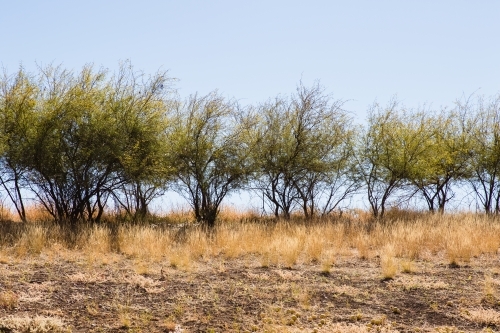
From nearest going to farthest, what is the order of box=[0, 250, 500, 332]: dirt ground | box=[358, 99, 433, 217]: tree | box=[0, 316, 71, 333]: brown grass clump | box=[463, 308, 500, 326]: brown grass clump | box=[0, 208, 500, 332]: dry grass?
box=[0, 316, 71, 333]: brown grass clump
box=[0, 250, 500, 332]: dirt ground
box=[463, 308, 500, 326]: brown grass clump
box=[0, 208, 500, 332]: dry grass
box=[358, 99, 433, 217]: tree

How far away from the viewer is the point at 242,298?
10.0 metres

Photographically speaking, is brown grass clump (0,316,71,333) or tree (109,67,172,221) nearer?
brown grass clump (0,316,71,333)

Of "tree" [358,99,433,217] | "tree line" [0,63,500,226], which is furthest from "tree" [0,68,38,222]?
"tree" [358,99,433,217]

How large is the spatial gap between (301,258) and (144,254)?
149 inches

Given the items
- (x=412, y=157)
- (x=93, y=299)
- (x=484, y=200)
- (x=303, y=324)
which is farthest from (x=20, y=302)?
(x=484, y=200)

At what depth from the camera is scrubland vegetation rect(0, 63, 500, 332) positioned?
30.8 feet

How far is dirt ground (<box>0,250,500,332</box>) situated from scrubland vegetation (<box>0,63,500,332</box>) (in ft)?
0.13

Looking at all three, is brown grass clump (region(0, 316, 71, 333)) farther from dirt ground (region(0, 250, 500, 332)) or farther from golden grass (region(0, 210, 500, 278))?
golden grass (region(0, 210, 500, 278))

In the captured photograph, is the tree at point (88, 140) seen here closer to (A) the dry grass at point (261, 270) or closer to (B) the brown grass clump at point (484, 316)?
(A) the dry grass at point (261, 270)

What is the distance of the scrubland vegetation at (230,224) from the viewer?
370 inches

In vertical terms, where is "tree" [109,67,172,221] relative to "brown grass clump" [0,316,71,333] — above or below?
above

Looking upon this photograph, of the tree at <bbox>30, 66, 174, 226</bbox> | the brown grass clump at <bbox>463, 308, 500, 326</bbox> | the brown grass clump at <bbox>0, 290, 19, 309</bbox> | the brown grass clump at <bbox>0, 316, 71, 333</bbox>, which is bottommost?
the brown grass clump at <bbox>463, 308, 500, 326</bbox>

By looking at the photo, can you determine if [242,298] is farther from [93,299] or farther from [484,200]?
[484,200]

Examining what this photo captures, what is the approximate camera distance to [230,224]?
19.8 meters
